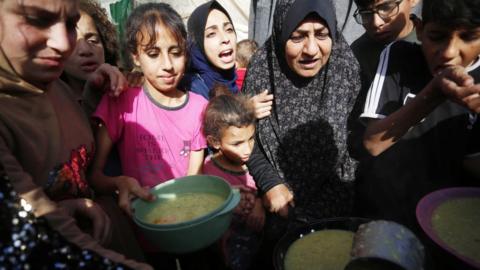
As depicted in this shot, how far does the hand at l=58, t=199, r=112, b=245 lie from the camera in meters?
1.18

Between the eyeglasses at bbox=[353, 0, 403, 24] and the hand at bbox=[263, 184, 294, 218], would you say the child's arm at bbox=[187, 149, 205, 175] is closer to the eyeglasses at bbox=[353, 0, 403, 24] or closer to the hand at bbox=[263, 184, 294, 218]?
the hand at bbox=[263, 184, 294, 218]

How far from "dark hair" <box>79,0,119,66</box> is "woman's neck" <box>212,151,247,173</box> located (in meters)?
0.98

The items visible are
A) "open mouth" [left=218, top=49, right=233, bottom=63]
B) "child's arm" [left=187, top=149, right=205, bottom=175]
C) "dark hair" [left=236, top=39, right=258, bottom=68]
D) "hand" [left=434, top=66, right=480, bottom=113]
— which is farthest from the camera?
"dark hair" [left=236, top=39, right=258, bottom=68]

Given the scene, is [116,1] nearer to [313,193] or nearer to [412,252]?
[313,193]

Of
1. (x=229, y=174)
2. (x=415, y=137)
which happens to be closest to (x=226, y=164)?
(x=229, y=174)

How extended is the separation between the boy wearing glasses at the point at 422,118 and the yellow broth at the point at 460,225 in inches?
14.7

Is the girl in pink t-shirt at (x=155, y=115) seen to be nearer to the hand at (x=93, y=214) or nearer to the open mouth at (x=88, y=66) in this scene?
the open mouth at (x=88, y=66)

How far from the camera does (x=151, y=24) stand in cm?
180

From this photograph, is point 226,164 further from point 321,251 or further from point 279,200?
point 321,251

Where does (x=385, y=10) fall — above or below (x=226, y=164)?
above

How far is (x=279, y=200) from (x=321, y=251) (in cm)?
59

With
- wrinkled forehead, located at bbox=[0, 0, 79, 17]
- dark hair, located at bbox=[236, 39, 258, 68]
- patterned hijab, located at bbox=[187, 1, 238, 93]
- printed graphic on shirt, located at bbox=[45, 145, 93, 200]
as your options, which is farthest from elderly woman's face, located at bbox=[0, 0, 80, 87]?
dark hair, located at bbox=[236, 39, 258, 68]

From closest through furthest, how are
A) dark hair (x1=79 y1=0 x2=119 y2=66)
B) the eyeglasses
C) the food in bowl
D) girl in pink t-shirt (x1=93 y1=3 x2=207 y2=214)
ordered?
the food in bowl, girl in pink t-shirt (x1=93 y1=3 x2=207 y2=214), dark hair (x1=79 y1=0 x2=119 y2=66), the eyeglasses

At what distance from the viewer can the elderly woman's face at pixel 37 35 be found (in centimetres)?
95
